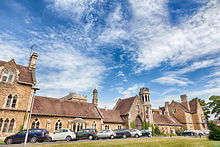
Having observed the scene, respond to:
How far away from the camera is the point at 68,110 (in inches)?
1254

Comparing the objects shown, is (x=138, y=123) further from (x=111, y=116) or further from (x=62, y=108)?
(x=62, y=108)

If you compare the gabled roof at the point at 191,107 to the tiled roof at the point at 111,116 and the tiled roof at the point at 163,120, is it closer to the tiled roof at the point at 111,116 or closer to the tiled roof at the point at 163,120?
the tiled roof at the point at 163,120

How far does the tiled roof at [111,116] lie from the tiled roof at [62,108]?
3.02m

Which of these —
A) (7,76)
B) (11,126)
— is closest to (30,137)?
(11,126)

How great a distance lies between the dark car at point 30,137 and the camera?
18159mm

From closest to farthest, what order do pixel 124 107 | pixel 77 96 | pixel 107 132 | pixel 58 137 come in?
1. pixel 58 137
2. pixel 107 132
3. pixel 124 107
4. pixel 77 96

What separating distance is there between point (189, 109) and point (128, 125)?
3286 cm

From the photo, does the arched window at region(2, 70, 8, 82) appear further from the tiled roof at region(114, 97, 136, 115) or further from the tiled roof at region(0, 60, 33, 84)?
the tiled roof at region(114, 97, 136, 115)

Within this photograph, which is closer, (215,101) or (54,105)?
(54,105)

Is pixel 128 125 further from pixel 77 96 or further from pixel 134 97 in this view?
pixel 77 96

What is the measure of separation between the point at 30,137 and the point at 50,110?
10.4 m

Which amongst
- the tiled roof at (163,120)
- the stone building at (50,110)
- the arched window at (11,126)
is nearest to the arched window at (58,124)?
the stone building at (50,110)

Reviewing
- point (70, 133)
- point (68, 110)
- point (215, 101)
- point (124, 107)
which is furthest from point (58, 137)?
point (215, 101)

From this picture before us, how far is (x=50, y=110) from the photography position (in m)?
29.0
